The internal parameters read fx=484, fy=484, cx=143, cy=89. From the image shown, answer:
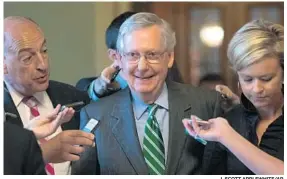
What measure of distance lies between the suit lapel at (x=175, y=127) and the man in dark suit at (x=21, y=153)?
240mm

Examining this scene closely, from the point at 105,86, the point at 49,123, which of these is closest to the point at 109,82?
the point at 105,86

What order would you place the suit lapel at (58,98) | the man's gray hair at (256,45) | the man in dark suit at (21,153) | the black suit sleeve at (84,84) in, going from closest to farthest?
1. the man in dark suit at (21,153)
2. the man's gray hair at (256,45)
3. the suit lapel at (58,98)
4. the black suit sleeve at (84,84)

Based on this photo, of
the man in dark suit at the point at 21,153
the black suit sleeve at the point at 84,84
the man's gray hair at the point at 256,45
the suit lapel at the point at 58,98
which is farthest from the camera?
the black suit sleeve at the point at 84,84

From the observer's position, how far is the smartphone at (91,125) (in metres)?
0.90

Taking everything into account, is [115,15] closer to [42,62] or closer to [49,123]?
[42,62]

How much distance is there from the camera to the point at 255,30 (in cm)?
83

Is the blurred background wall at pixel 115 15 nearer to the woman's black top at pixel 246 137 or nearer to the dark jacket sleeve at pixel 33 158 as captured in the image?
the woman's black top at pixel 246 137

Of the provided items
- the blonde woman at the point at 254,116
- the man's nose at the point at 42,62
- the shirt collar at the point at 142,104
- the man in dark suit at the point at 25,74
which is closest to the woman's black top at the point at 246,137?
the blonde woman at the point at 254,116

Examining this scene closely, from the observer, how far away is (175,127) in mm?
891

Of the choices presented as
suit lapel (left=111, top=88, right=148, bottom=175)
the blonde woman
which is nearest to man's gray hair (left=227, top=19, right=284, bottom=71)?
the blonde woman

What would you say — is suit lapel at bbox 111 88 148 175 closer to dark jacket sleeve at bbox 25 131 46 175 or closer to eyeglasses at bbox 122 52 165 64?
eyeglasses at bbox 122 52 165 64

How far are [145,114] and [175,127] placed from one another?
6cm

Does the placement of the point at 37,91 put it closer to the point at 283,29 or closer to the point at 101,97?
the point at 101,97

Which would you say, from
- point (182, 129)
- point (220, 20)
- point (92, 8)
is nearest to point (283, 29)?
point (182, 129)
